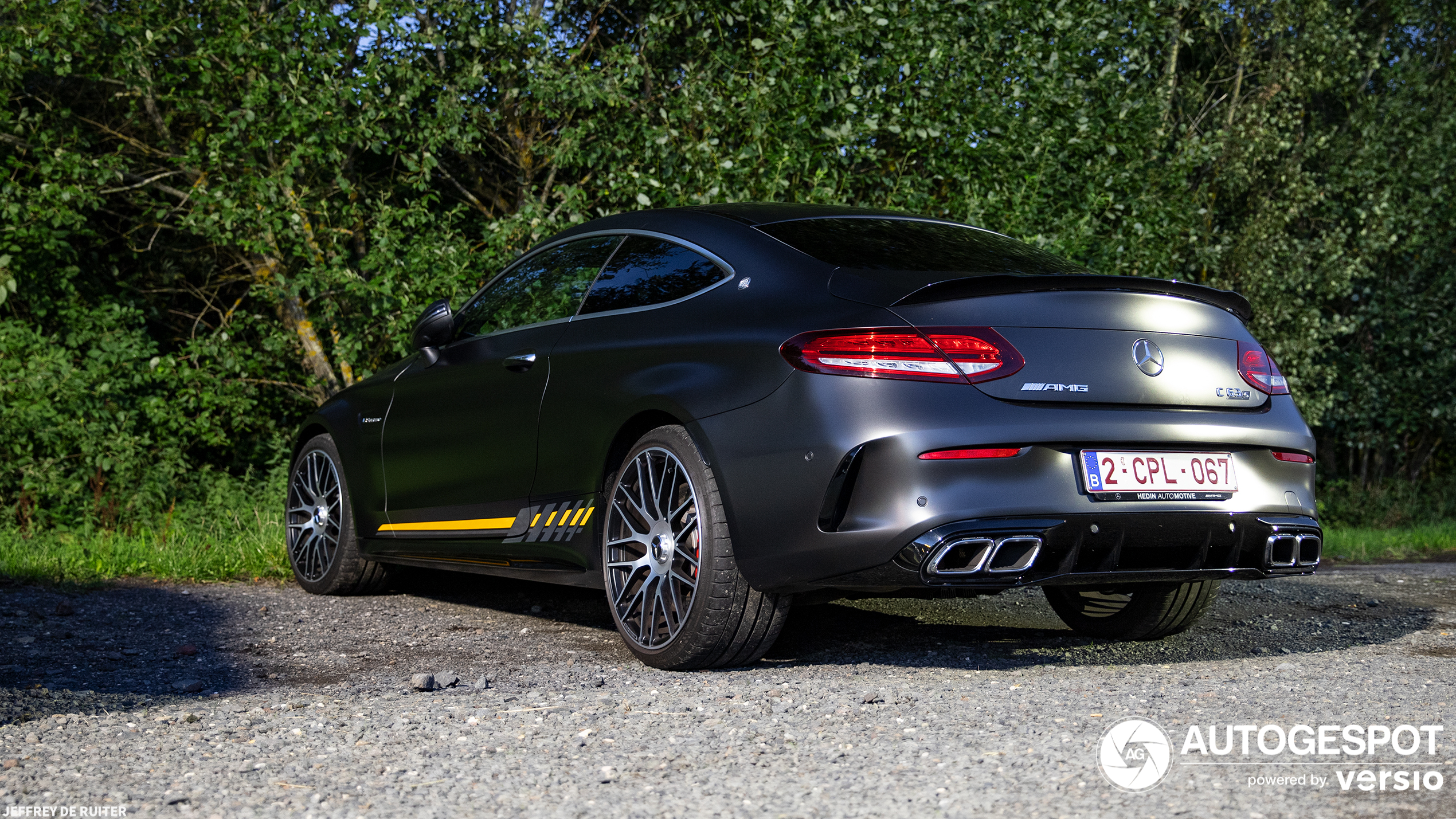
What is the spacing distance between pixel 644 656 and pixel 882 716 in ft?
3.67

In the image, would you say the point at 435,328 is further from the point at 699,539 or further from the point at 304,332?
the point at 304,332

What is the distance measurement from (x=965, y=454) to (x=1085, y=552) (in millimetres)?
450

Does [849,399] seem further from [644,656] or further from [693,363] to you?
[644,656]

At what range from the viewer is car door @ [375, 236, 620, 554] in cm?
489

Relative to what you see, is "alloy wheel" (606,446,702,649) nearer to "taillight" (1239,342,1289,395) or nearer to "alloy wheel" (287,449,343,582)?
"taillight" (1239,342,1289,395)

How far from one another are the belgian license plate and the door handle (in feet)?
7.00

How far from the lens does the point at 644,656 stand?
4.24m

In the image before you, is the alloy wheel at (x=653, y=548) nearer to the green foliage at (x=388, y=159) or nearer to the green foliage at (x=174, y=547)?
the green foliage at (x=174, y=547)

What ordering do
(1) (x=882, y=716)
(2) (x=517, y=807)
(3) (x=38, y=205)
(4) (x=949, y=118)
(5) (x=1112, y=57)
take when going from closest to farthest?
(2) (x=517, y=807) < (1) (x=882, y=716) < (3) (x=38, y=205) < (4) (x=949, y=118) < (5) (x=1112, y=57)

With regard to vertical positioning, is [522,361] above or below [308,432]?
above

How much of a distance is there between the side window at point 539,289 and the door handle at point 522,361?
16 centimetres

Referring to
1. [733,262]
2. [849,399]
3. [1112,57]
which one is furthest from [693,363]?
[1112,57]

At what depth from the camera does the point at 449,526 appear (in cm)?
530

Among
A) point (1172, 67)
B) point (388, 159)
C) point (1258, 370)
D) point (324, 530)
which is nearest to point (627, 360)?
point (1258, 370)
